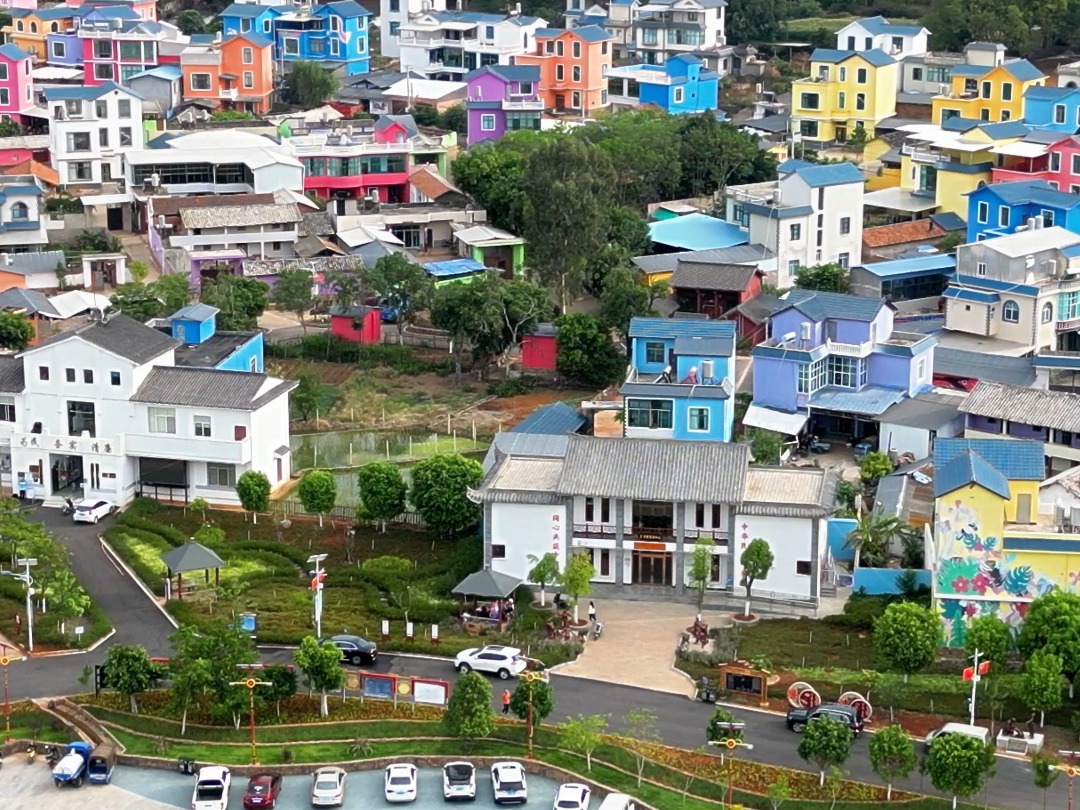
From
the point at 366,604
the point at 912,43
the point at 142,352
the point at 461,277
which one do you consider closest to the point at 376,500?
the point at 366,604

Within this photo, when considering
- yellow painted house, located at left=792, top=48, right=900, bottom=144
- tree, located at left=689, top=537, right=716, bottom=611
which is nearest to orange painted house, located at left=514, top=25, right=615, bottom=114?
yellow painted house, located at left=792, top=48, right=900, bottom=144

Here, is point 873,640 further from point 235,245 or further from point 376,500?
point 235,245

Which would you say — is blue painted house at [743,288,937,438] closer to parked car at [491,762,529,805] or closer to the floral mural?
the floral mural

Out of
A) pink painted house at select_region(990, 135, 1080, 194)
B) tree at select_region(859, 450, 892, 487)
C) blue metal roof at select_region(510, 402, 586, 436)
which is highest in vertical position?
pink painted house at select_region(990, 135, 1080, 194)

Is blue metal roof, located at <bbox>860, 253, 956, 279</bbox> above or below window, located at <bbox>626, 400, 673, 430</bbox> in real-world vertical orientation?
above

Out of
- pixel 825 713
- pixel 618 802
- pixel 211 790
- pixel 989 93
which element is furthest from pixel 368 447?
pixel 989 93

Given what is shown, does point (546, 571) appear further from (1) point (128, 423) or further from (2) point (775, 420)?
(2) point (775, 420)
